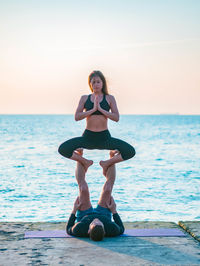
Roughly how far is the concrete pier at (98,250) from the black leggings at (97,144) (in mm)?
1196

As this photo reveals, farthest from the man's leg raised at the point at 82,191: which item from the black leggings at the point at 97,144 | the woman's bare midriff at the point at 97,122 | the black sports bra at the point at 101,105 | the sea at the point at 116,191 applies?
the sea at the point at 116,191

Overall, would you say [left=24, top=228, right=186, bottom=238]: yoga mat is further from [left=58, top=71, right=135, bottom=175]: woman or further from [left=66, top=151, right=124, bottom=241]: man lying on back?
[left=58, top=71, right=135, bottom=175]: woman

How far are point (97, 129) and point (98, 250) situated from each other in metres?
1.82

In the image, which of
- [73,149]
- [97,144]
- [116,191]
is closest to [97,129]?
[97,144]

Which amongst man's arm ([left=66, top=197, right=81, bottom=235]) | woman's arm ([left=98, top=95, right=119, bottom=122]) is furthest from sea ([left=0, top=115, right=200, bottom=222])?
woman's arm ([left=98, top=95, right=119, bottom=122])

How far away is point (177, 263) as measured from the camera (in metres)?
4.59

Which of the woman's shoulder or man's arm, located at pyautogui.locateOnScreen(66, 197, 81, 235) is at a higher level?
the woman's shoulder

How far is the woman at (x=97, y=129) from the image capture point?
598cm

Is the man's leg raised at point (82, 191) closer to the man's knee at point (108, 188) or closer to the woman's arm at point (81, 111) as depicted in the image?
the man's knee at point (108, 188)

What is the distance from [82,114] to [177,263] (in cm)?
245

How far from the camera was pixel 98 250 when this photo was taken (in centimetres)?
502

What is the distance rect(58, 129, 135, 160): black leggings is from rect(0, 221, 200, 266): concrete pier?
1.20 metres

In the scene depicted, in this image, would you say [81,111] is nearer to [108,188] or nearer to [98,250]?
[108,188]

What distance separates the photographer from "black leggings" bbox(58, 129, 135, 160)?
5961mm
